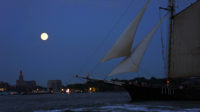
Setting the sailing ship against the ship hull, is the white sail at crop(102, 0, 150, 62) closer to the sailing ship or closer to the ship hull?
the sailing ship

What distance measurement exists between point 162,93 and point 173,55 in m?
5.10

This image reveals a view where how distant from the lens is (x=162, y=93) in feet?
112

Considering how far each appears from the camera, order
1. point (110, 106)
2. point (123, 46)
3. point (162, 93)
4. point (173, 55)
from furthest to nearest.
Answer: point (173, 55)
point (162, 93)
point (123, 46)
point (110, 106)

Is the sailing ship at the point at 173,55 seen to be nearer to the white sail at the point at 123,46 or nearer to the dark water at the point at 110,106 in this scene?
the white sail at the point at 123,46

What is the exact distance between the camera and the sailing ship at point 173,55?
32094 millimetres

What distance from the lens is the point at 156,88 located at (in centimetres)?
3438

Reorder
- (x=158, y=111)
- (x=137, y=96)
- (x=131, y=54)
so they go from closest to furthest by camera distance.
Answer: (x=158, y=111), (x=131, y=54), (x=137, y=96)

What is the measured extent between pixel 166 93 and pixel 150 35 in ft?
24.5

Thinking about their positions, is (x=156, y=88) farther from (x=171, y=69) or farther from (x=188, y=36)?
(x=188, y=36)

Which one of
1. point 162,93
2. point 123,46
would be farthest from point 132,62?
point 162,93

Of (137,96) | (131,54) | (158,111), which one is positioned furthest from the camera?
(137,96)

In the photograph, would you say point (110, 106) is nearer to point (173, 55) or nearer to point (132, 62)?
point (132, 62)

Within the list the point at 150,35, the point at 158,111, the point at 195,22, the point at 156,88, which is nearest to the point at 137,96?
the point at 156,88

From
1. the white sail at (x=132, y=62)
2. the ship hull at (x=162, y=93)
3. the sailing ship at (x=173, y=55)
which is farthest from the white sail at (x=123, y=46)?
the ship hull at (x=162, y=93)
